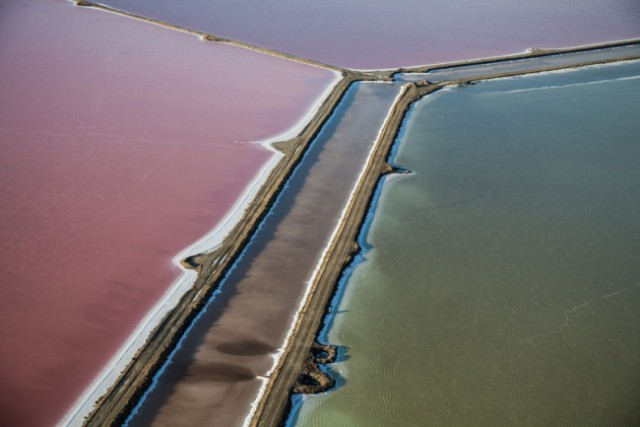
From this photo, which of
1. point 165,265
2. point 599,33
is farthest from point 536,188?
point 599,33

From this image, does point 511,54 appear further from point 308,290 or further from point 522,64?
point 308,290

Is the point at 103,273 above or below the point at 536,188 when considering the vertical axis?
below

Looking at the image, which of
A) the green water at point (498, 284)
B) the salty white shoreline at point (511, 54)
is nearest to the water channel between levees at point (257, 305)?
the green water at point (498, 284)

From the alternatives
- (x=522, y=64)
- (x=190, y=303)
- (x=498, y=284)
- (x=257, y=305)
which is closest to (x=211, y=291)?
(x=190, y=303)

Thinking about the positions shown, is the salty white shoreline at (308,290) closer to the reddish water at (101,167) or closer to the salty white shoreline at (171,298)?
Answer: the salty white shoreline at (171,298)

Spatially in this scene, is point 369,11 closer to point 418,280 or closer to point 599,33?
point 599,33

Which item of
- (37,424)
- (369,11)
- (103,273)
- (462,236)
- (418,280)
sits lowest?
(37,424)
